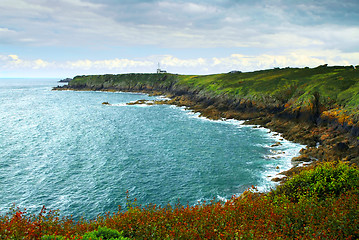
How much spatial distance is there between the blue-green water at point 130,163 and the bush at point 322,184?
34.4 ft

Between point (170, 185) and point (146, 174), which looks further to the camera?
point (146, 174)

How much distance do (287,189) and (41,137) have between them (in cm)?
6031

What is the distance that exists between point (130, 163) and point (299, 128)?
129ft

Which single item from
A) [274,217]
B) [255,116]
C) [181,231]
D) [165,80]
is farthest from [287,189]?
[165,80]

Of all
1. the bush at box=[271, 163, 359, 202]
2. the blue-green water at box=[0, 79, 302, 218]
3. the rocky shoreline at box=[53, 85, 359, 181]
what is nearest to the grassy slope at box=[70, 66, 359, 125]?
the rocky shoreline at box=[53, 85, 359, 181]

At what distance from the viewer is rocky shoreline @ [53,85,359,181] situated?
36.3 meters

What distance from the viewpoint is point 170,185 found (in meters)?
32.3

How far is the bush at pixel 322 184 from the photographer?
17656 millimetres

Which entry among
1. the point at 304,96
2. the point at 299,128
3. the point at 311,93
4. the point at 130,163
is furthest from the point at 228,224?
the point at 311,93

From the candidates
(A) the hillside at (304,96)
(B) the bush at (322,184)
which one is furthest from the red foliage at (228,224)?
Answer: (A) the hillside at (304,96)

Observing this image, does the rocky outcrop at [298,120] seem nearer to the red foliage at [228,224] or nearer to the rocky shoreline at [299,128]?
the rocky shoreline at [299,128]

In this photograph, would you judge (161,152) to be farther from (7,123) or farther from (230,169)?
(7,123)

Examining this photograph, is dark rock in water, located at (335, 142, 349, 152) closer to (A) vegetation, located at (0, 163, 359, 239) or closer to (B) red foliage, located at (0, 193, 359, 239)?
(A) vegetation, located at (0, 163, 359, 239)

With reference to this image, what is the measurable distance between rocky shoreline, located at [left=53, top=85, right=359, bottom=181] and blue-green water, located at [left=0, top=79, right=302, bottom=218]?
3.16 m
